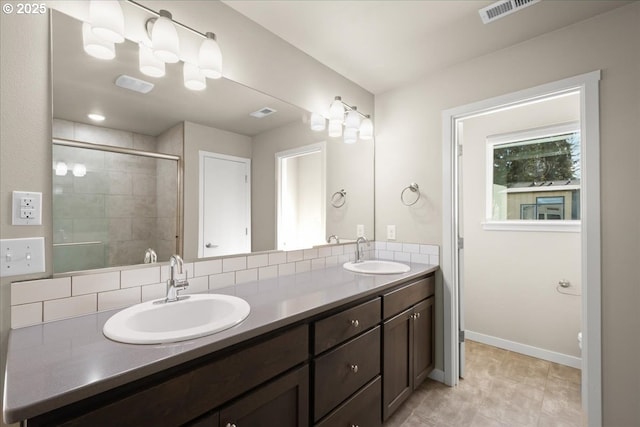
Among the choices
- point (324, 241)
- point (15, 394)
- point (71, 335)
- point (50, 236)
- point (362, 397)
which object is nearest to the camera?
point (15, 394)

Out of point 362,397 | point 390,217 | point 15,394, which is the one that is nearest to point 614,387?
point 362,397

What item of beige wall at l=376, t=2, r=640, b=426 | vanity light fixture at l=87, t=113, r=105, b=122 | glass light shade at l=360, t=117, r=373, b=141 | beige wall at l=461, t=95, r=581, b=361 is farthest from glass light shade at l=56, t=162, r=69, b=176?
beige wall at l=461, t=95, r=581, b=361

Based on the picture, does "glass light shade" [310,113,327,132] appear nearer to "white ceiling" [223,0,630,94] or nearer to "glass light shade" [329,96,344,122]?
"glass light shade" [329,96,344,122]

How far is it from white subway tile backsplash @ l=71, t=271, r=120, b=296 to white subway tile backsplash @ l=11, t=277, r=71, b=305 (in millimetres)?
20

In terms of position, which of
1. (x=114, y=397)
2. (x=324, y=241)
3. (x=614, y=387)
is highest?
(x=324, y=241)

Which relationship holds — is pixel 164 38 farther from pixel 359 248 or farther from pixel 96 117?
pixel 359 248

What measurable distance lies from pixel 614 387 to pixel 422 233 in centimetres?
135

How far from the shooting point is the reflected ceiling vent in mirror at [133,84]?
1.25 metres

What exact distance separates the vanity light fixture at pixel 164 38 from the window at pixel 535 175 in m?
2.90

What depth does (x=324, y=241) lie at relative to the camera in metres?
2.25

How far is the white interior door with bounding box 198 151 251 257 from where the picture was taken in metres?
1.55

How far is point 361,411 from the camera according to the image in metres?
1.50

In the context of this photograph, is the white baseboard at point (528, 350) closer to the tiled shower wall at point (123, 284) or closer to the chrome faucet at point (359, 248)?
the chrome faucet at point (359, 248)

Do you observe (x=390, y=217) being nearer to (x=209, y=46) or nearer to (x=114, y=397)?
(x=209, y=46)
